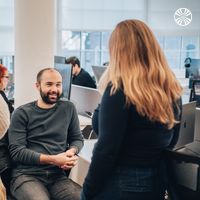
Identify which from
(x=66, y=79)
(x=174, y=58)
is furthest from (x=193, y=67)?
(x=66, y=79)

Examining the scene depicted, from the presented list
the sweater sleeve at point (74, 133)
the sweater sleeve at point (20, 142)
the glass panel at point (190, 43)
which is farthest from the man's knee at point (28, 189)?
the glass panel at point (190, 43)

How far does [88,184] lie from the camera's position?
1.52 meters

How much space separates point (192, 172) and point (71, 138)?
117cm

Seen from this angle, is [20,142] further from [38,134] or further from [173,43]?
[173,43]

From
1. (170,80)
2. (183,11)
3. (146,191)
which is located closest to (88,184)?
(146,191)

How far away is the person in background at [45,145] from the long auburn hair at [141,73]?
95 cm

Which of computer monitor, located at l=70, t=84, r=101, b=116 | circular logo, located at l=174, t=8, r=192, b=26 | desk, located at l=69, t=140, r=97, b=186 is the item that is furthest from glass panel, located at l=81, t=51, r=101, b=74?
desk, located at l=69, t=140, r=97, b=186

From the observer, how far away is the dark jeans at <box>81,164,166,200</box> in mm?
1491

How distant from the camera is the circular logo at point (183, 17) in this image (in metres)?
8.03

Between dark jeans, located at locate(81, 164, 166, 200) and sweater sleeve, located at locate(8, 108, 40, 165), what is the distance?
0.81 metres

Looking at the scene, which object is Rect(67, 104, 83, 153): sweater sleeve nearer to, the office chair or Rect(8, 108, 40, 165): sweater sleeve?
Rect(8, 108, 40, 165): sweater sleeve

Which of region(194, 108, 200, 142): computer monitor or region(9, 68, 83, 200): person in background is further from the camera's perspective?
region(194, 108, 200, 142): computer monitor

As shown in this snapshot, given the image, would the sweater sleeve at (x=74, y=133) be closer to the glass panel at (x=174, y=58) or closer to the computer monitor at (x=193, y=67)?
the computer monitor at (x=193, y=67)

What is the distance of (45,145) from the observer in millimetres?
2355
